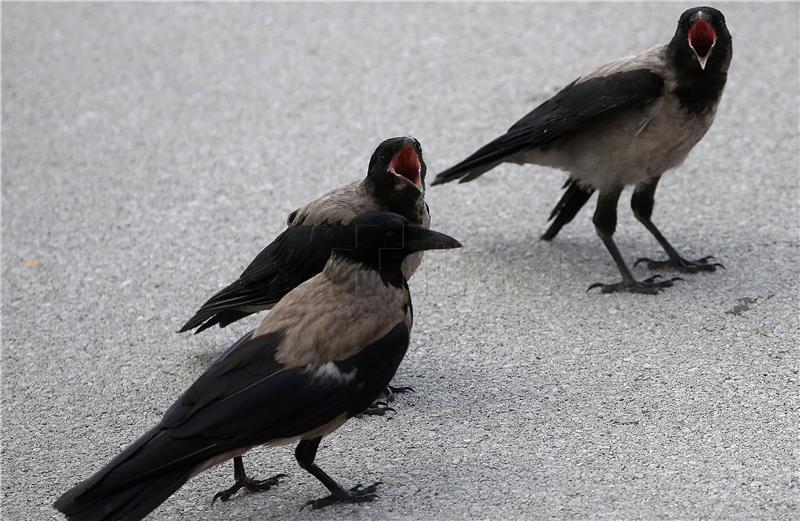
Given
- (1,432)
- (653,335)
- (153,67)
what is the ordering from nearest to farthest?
1. (1,432)
2. (653,335)
3. (153,67)

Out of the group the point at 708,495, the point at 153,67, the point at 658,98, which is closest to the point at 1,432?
the point at 708,495

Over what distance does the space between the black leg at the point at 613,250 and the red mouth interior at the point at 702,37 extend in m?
0.82

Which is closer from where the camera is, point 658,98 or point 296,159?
point 658,98

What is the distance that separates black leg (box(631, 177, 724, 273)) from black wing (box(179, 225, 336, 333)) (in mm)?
1949

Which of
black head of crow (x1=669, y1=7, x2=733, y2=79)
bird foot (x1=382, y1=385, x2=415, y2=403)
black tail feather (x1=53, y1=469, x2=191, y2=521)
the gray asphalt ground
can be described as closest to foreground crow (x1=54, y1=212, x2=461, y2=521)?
black tail feather (x1=53, y1=469, x2=191, y2=521)

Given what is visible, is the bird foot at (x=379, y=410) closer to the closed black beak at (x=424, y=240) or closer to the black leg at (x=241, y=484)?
the black leg at (x=241, y=484)

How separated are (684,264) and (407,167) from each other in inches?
71.7

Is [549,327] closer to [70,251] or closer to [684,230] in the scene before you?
[684,230]

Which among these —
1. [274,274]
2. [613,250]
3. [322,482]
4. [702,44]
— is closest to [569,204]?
[613,250]

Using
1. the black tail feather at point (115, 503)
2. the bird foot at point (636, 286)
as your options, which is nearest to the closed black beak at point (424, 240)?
the black tail feather at point (115, 503)

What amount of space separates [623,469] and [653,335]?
4.14ft

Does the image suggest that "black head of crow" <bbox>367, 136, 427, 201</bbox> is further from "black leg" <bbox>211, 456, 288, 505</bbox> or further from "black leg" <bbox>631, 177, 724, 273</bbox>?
"black leg" <bbox>631, 177, 724, 273</bbox>

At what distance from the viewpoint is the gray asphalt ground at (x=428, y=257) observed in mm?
4562

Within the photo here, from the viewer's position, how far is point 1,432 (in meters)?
5.09
